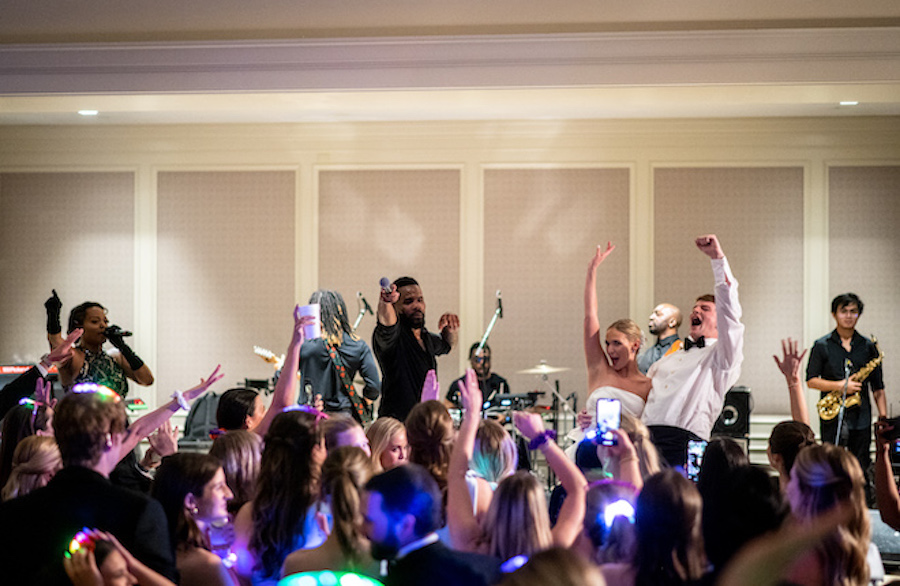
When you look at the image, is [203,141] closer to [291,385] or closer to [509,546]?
[291,385]


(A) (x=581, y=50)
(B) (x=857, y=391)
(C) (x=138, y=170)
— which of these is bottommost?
(B) (x=857, y=391)

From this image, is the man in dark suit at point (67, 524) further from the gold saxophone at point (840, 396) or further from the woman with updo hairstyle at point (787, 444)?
the gold saxophone at point (840, 396)

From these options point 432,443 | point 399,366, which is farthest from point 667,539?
point 399,366

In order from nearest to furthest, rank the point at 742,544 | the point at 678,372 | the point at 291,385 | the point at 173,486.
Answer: the point at 742,544 → the point at 173,486 → the point at 291,385 → the point at 678,372

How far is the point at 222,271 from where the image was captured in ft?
27.3

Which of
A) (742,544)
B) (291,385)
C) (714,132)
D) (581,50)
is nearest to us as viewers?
(742,544)

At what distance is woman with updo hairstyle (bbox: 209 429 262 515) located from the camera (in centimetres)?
287

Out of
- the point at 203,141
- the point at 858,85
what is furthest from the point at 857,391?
the point at 203,141

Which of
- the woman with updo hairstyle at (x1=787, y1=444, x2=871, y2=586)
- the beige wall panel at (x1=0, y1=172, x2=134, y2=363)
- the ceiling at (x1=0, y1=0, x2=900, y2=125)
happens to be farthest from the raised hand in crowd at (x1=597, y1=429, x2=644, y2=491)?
the beige wall panel at (x1=0, y1=172, x2=134, y2=363)

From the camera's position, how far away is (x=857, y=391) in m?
6.43

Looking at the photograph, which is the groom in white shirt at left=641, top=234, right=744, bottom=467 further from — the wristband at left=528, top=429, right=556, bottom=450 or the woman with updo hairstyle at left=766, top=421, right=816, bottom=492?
the wristband at left=528, top=429, right=556, bottom=450

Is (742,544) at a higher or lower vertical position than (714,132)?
lower

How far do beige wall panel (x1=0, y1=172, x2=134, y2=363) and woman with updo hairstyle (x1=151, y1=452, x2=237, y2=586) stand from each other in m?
6.23

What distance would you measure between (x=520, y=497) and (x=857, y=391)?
192 inches
